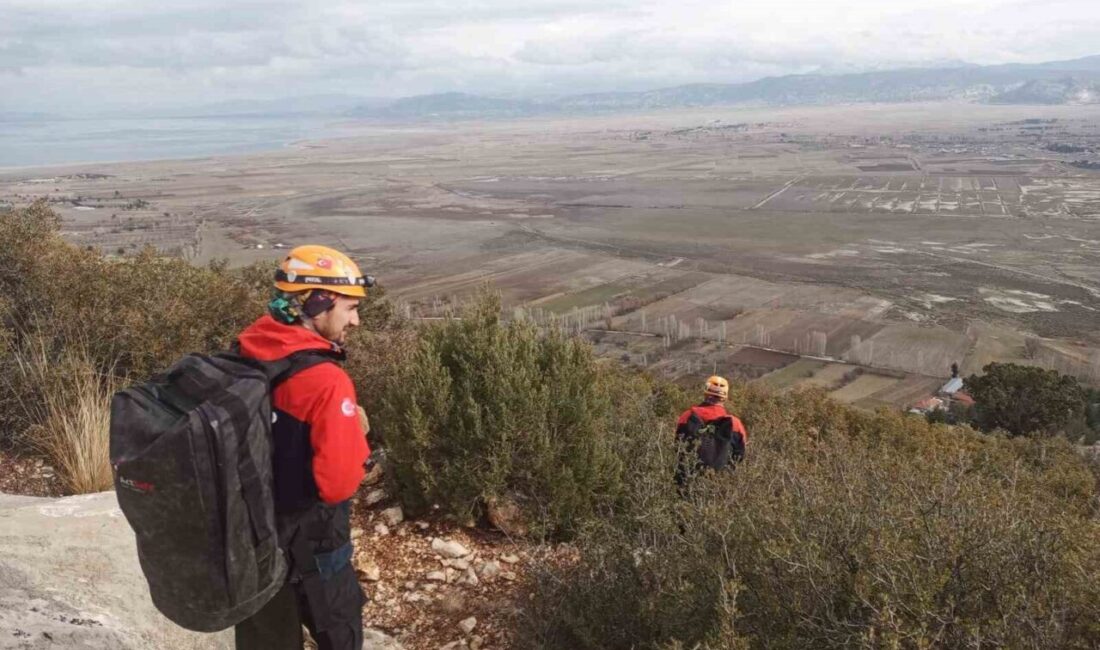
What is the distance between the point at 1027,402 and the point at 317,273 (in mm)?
28974

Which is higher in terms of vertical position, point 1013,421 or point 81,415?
point 81,415

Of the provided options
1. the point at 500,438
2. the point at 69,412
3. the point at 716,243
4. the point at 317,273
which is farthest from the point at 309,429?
the point at 716,243

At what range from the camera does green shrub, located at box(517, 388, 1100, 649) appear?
2.71 meters

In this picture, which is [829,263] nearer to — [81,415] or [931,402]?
[931,402]

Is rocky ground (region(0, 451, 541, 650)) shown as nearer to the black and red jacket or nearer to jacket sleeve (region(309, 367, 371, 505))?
the black and red jacket

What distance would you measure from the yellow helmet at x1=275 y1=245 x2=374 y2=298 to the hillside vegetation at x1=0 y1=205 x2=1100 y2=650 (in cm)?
189

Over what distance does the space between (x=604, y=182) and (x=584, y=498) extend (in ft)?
385

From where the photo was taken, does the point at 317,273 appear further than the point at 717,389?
No

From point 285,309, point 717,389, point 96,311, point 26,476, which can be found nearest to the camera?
point 285,309

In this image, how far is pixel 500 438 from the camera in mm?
5637

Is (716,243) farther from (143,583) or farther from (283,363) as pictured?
(283,363)

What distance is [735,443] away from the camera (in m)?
5.82

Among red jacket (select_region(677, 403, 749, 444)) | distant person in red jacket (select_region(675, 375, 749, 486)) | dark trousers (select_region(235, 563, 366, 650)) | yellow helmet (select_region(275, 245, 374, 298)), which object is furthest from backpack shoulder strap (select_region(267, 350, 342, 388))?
red jacket (select_region(677, 403, 749, 444))

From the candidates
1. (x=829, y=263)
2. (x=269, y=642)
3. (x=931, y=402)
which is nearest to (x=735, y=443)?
(x=269, y=642)
